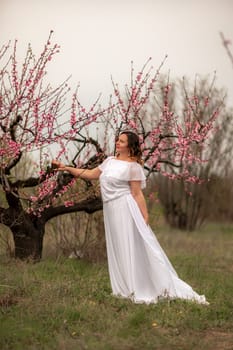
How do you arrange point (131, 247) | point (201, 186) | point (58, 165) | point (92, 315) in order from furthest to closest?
point (201, 186) → point (58, 165) → point (131, 247) → point (92, 315)

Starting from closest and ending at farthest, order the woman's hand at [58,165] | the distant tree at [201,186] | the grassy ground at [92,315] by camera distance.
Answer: the grassy ground at [92,315] < the woman's hand at [58,165] < the distant tree at [201,186]

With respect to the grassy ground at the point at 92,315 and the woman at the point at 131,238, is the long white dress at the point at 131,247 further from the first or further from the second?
the grassy ground at the point at 92,315

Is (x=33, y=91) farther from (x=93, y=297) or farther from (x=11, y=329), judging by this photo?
(x=11, y=329)

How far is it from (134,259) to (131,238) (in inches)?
7.3

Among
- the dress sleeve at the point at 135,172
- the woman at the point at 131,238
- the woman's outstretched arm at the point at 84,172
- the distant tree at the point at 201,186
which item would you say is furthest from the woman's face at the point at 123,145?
the distant tree at the point at 201,186

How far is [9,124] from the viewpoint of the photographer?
6.50 meters

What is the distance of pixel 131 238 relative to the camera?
5348 mm

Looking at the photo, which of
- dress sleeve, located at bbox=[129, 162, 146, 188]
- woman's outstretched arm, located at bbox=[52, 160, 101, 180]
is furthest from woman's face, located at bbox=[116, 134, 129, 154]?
woman's outstretched arm, located at bbox=[52, 160, 101, 180]

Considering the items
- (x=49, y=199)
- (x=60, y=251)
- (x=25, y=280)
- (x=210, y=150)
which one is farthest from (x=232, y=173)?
(x=25, y=280)

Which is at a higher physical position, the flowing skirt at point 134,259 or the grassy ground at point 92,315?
the flowing skirt at point 134,259

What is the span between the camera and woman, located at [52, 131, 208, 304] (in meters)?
5.34

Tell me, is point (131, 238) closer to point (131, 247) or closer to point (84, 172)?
point (131, 247)

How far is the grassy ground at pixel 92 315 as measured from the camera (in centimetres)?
421

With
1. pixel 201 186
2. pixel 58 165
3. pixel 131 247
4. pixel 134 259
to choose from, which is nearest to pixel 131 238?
pixel 131 247
